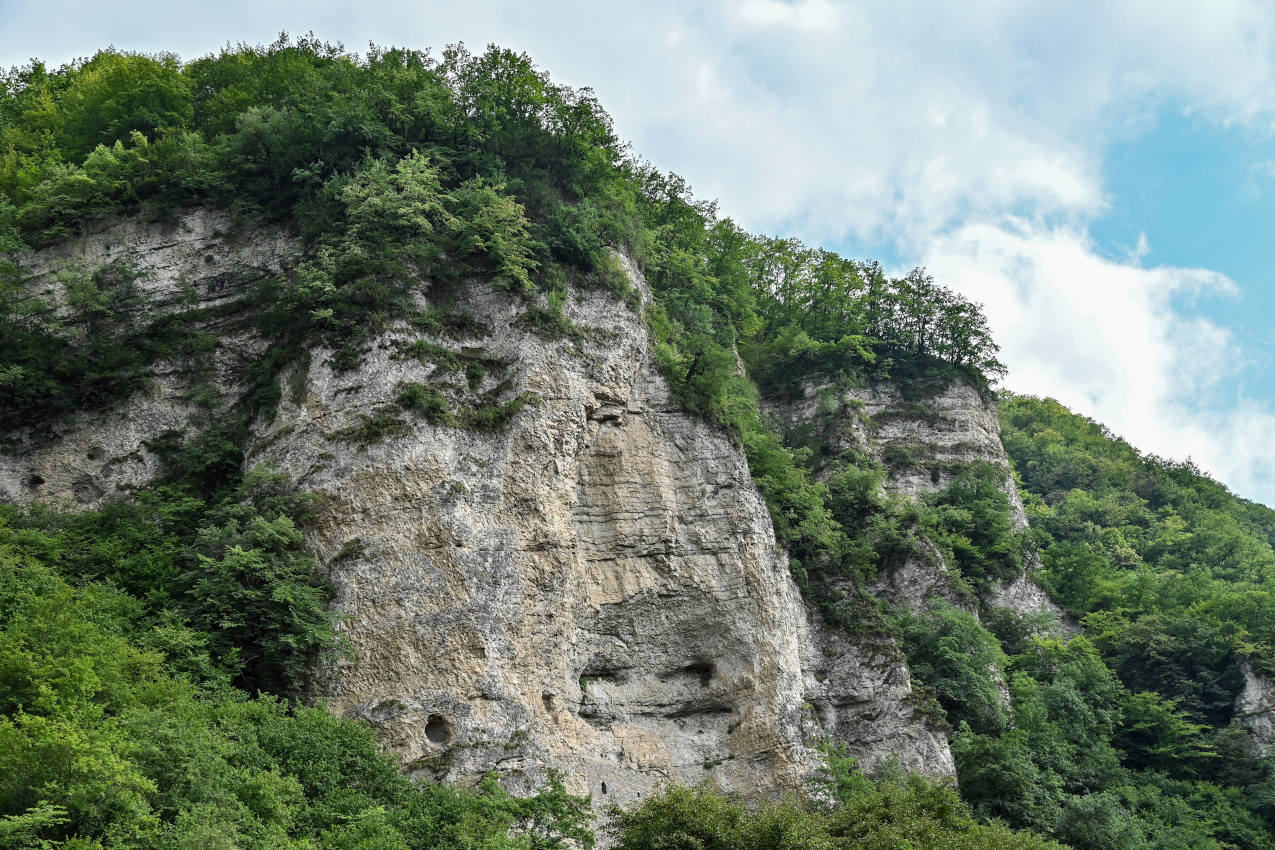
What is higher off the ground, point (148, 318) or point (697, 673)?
point (148, 318)

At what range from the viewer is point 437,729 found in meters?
18.1

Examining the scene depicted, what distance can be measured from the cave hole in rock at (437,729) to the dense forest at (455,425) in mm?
1494

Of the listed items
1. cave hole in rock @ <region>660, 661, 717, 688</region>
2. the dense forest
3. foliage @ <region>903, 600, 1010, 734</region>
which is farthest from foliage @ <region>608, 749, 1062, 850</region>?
foliage @ <region>903, 600, 1010, 734</region>

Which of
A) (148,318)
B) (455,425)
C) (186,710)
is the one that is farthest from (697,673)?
(148,318)

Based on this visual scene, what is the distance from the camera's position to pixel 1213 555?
4166 centimetres

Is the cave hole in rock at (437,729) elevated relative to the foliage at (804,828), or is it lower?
elevated

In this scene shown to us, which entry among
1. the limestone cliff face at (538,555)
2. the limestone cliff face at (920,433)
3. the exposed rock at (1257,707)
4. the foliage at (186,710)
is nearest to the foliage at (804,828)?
the foliage at (186,710)

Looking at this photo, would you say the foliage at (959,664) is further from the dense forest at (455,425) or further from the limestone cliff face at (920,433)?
the limestone cliff face at (920,433)

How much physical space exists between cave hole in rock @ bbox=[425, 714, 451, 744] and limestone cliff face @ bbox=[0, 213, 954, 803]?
0.04 m

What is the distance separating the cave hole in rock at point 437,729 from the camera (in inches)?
710

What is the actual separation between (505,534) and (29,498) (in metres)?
10.3

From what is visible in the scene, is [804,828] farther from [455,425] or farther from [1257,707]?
[1257,707]

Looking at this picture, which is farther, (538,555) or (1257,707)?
(1257,707)

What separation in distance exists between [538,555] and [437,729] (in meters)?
4.29
